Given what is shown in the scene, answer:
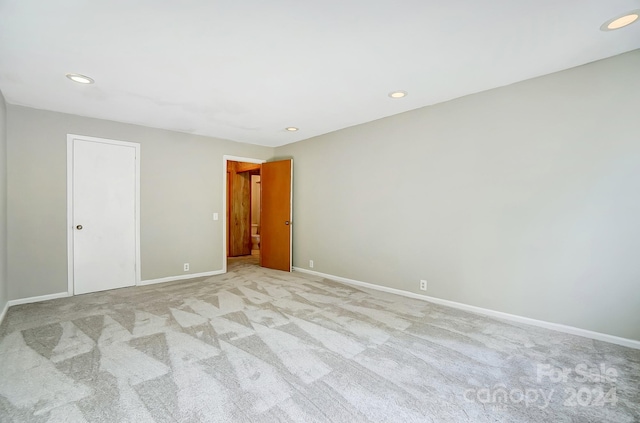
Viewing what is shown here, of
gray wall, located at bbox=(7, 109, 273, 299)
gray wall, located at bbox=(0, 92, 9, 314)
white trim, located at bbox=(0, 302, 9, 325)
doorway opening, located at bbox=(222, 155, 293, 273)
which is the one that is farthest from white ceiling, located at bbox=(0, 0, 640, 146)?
white trim, located at bbox=(0, 302, 9, 325)

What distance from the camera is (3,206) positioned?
3.27 meters

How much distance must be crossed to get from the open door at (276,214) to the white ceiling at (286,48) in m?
2.08

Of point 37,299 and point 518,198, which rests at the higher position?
point 518,198

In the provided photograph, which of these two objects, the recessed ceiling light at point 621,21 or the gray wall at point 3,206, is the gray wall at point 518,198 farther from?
the gray wall at point 3,206

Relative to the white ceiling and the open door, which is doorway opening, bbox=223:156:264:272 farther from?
the white ceiling

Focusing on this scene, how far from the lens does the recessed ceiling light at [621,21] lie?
6.18 feet

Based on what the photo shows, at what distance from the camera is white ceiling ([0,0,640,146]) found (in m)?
1.82

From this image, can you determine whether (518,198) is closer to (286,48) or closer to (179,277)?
(286,48)

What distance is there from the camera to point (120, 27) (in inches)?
78.4

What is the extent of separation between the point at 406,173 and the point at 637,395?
279 cm

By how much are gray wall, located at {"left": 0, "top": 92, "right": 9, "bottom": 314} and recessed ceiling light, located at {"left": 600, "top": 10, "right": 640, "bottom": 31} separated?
5657 mm

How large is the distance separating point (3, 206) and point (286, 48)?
12.3 ft

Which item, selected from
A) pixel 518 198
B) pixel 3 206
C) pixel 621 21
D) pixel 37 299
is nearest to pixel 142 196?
pixel 3 206

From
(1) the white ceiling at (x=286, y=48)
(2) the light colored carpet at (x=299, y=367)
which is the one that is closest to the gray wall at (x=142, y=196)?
(1) the white ceiling at (x=286, y=48)
